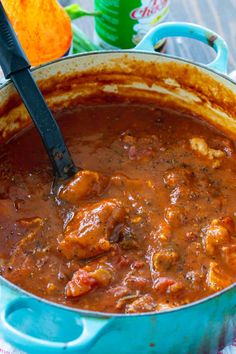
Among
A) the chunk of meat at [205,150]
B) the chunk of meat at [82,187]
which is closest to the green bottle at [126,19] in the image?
the chunk of meat at [205,150]

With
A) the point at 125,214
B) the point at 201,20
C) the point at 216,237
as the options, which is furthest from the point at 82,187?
the point at 201,20

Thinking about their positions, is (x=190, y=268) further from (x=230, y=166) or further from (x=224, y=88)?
(x=224, y=88)

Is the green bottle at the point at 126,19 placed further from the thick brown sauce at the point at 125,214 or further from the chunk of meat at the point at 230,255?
the chunk of meat at the point at 230,255

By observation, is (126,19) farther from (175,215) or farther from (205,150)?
(175,215)

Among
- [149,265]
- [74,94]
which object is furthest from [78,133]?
[149,265]

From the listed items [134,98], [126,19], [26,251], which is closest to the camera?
[26,251]

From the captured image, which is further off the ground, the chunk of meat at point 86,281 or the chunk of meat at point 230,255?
the chunk of meat at point 86,281
